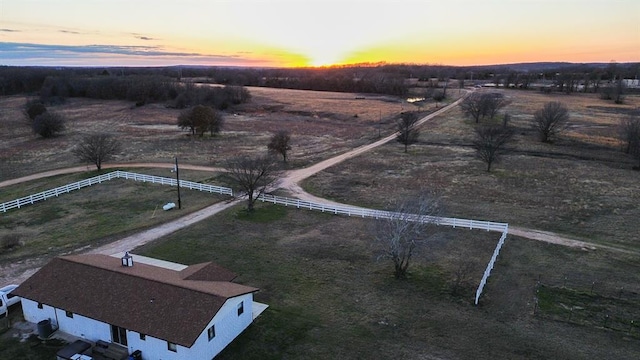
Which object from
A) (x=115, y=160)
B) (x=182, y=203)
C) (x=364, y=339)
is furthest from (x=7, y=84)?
(x=364, y=339)

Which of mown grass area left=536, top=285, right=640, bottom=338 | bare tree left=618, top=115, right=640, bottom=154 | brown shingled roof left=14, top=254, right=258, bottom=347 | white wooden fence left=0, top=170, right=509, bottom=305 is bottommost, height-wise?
mown grass area left=536, top=285, right=640, bottom=338

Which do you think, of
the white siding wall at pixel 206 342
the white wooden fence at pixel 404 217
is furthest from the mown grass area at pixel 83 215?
the white siding wall at pixel 206 342

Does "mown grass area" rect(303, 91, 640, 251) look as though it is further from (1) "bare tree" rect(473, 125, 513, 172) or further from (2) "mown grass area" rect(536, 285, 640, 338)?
(2) "mown grass area" rect(536, 285, 640, 338)

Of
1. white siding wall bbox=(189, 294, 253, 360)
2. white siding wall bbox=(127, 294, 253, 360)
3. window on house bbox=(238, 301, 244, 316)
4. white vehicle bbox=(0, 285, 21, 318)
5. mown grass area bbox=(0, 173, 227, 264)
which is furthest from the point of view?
mown grass area bbox=(0, 173, 227, 264)

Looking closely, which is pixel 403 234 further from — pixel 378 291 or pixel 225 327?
pixel 225 327

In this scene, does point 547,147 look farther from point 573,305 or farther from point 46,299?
point 46,299

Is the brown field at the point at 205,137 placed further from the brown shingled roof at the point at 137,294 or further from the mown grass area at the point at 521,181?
the brown shingled roof at the point at 137,294

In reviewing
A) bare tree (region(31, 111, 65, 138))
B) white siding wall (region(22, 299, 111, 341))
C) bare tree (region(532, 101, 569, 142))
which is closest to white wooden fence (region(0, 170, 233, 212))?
white siding wall (region(22, 299, 111, 341))
